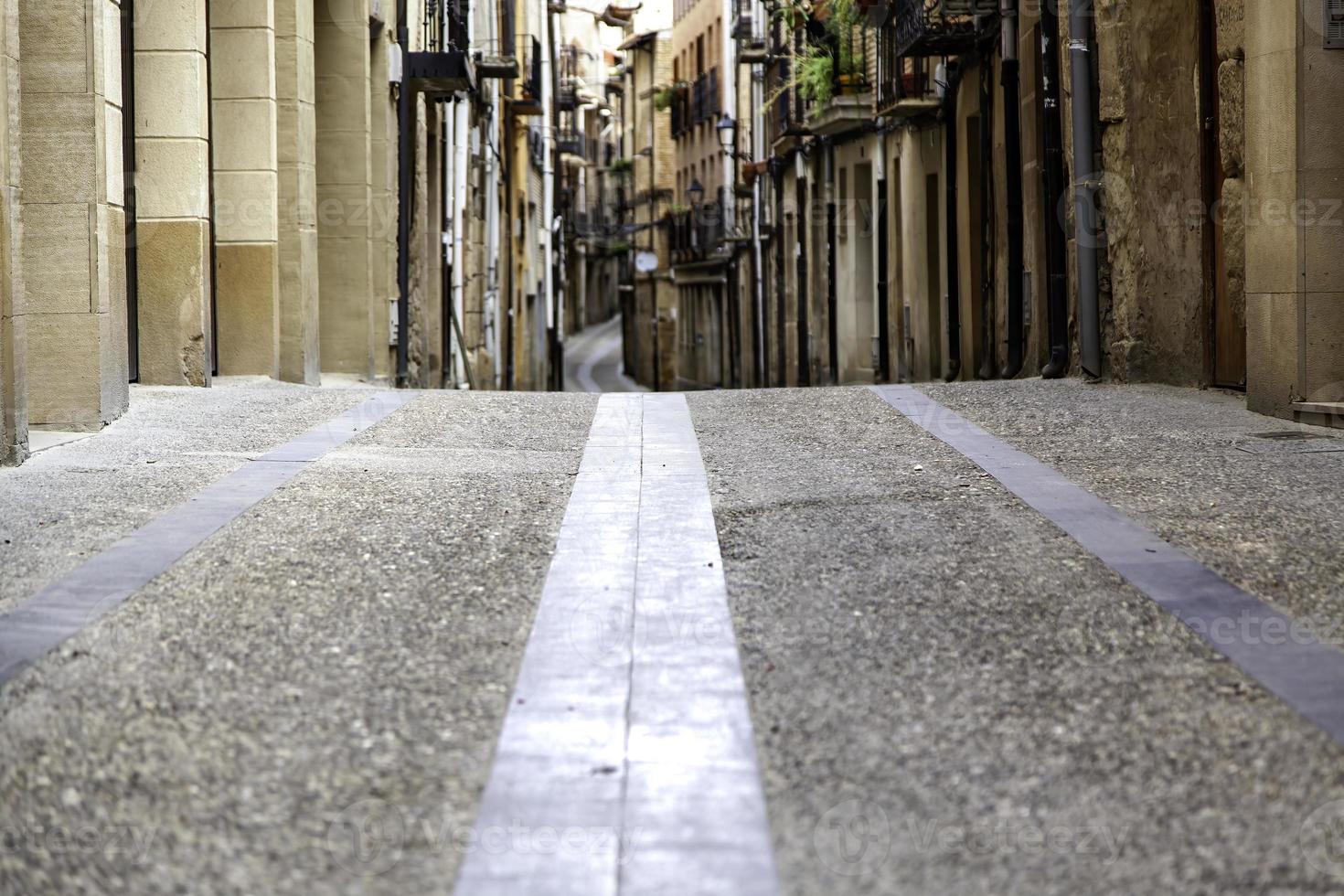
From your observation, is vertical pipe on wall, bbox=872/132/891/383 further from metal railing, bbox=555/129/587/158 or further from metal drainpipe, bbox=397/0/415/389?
metal railing, bbox=555/129/587/158

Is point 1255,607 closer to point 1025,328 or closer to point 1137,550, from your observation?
point 1137,550

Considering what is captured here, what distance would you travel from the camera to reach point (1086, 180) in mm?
12633

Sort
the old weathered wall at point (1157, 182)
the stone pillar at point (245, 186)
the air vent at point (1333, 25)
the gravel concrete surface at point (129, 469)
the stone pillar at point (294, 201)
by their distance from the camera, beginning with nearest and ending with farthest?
1. the gravel concrete surface at point (129, 469)
2. the air vent at point (1333, 25)
3. the old weathered wall at point (1157, 182)
4. the stone pillar at point (245, 186)
5. the stone pillar at point (294, 201)

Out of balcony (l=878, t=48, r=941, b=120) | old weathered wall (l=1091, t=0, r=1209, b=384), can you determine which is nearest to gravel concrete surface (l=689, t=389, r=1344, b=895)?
old weathered wall (l=1091, t=0, r=1209, b=384)

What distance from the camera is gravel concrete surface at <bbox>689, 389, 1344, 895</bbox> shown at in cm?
312

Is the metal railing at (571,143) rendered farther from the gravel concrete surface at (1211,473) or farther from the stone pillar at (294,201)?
the gravel concrete surface at (1211,473)

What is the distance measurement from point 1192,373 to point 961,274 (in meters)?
7.16

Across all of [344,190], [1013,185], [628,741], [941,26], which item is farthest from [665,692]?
[941,26]

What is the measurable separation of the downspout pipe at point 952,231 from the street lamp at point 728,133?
1729 cm

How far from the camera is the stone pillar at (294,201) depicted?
46.7 feet

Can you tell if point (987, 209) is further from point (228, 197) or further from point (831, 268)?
point (831, 268)

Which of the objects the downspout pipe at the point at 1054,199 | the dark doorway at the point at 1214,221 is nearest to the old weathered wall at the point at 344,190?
the downspout pipe at the point at 1054,199

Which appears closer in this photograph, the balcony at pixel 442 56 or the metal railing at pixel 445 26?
the balcony at pixel 442 56

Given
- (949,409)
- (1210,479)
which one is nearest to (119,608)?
(1210,479)
